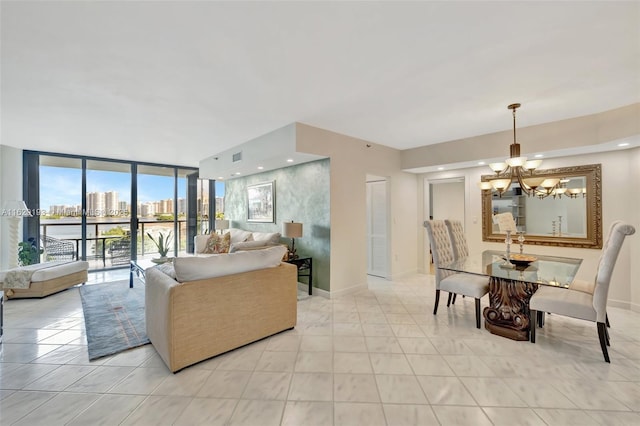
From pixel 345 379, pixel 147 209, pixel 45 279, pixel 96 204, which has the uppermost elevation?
pixel 96 204

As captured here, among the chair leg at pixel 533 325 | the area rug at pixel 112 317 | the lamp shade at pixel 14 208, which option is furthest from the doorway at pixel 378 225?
the lamp shade at pixel 14 208

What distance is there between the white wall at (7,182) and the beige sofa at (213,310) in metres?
4.36

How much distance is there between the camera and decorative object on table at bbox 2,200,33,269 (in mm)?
4480

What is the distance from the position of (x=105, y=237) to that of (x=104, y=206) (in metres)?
0.69

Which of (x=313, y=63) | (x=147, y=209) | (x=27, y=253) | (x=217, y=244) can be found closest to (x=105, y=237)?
Answer: (x=147, y=209)

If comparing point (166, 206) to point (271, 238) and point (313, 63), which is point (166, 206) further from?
point (313, 63)

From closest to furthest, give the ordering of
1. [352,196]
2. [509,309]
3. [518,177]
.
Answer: [509,309], [518,177], [352,196]

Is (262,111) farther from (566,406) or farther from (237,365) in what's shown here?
(566,406)

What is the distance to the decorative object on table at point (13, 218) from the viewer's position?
176 inches

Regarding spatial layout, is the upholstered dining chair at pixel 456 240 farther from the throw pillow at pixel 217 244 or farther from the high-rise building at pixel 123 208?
the high-rise building at pixel 123 208

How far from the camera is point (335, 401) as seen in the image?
1832mm

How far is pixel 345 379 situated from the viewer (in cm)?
207

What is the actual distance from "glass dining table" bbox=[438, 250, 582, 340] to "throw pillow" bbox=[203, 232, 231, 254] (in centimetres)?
404

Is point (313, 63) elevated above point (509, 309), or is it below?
above
